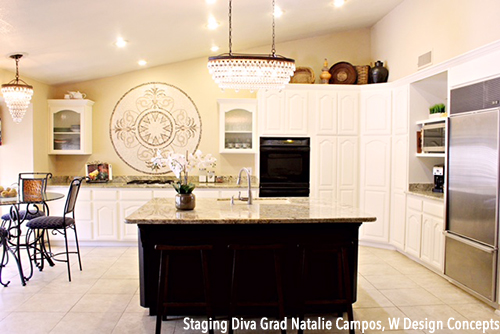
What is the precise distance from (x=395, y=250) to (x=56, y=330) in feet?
13.6

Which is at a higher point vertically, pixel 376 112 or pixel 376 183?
pixel 376 112

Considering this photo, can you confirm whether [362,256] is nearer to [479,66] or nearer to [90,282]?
[479,66]

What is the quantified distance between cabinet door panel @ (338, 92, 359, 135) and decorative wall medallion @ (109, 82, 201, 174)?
7.07ft

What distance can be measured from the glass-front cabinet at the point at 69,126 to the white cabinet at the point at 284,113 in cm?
262

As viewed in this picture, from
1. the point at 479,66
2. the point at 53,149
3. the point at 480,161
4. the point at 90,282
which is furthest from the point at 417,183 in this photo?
the point at 53,149

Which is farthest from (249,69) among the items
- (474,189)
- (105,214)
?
(105,214)

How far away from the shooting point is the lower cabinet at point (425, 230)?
410 centimetres

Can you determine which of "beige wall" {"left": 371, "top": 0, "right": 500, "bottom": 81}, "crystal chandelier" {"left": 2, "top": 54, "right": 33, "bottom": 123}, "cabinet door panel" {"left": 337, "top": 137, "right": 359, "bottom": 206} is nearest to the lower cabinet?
"cabinet door panel" {"left": 337, "top": 137, "right": 359, "bottom": 206}

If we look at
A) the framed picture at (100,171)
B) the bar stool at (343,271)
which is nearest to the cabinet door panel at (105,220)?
the framed picture at (100,171)

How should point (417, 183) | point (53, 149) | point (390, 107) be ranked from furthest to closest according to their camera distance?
1. point (53, 149)
2. point (390, 107)
3. point (417, 183)

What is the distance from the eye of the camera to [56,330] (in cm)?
291

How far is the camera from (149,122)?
5871 mm

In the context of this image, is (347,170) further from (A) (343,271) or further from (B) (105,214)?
(B) (105,214)

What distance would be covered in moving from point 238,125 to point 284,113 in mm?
771
